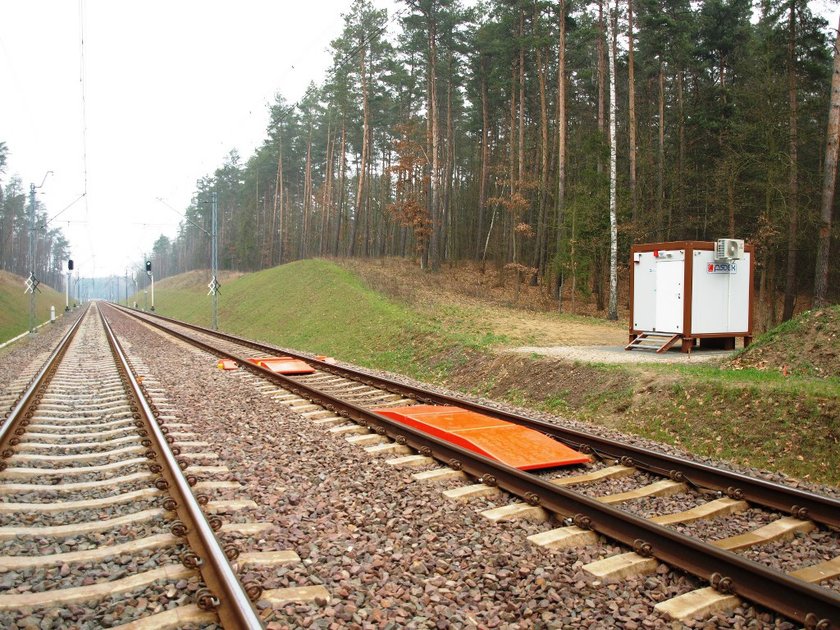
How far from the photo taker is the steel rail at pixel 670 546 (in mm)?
3461

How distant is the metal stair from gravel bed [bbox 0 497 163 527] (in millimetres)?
12180

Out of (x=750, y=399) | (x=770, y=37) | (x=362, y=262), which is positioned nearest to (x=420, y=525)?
(x=750, y=399)

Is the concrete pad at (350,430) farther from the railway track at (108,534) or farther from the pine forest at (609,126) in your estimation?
the pine forest at (609,126)

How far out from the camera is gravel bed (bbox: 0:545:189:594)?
147 inches

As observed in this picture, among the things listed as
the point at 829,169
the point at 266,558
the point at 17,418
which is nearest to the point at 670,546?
the point at 266,558

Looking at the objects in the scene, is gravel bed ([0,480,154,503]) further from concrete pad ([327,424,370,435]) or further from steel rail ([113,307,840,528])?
steel rail ([113,307,840,528])

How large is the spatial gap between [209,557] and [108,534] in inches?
45.8

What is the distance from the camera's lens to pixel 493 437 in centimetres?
731

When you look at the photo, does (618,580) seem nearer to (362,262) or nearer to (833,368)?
(833,368)

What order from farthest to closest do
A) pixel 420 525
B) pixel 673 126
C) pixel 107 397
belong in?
1. pixel 673 126
2. pixel 107 397
3. pixel 420 525

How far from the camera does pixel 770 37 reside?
79.9 ft

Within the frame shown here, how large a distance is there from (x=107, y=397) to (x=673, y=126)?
33393 mm

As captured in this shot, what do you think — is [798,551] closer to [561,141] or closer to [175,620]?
[175,620]

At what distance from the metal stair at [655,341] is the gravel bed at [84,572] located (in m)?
12.7
